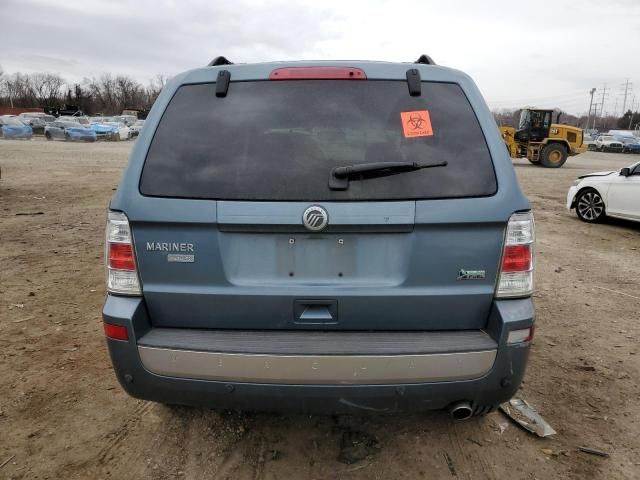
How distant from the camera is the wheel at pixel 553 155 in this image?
2411cm

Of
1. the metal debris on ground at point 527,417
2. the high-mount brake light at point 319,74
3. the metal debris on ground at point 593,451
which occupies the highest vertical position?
the high-mount brake light at point 319,74

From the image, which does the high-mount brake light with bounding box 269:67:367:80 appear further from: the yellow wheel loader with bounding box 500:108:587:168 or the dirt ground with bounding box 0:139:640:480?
the yellow wheel loader with bounding box 500:108:587:168

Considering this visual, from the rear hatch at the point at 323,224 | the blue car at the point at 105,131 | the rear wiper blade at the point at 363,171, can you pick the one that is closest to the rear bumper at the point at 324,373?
the rear hatch at the point at 323,224

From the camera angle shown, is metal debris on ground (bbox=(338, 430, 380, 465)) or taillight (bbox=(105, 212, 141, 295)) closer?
taillight (bbox=(105, 212, 141, 295))

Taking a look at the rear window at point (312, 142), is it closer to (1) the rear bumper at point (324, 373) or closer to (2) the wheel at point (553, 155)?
(1) the rear bumper at point (324, 373)

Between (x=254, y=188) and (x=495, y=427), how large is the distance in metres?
2.14

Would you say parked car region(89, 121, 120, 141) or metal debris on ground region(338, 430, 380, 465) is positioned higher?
parked car region(89, 121, 120, 141)

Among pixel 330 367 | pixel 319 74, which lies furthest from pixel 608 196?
pixel 330 367

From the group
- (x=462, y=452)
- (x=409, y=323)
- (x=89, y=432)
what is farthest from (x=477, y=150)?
(x=89, y=432)

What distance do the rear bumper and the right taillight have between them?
0.22 ft

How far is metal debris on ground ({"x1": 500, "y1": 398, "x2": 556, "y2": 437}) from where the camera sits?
291 centimetres

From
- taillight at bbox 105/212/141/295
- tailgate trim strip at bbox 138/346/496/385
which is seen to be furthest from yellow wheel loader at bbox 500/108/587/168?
taillight at bbox 105/212/141/295

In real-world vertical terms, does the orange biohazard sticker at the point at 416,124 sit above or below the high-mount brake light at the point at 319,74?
below

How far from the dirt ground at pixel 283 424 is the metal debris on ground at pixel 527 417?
0.05 metres
